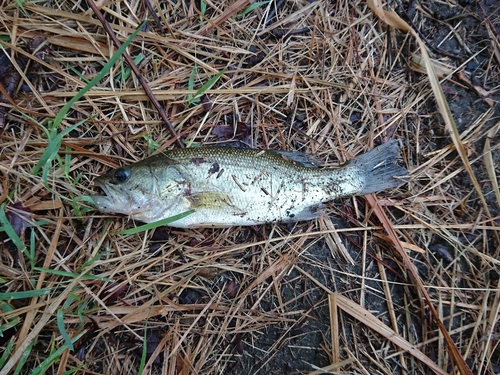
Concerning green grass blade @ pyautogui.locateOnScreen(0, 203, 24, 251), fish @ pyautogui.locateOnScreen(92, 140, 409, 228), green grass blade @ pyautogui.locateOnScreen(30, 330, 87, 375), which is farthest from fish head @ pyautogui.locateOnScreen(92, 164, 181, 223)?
green grass blade @ pyautogui.locateOnScreen(30, 330, 87, 375)

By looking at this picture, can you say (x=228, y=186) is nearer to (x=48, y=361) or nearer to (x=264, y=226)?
(x=264, y=226)

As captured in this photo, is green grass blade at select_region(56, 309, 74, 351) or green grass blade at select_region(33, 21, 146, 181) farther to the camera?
green grass blade at select_region(33, 21, 146, 181)

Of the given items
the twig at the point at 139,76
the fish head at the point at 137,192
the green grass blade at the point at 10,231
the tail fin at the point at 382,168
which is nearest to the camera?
the green grass blade at the point at 10,231

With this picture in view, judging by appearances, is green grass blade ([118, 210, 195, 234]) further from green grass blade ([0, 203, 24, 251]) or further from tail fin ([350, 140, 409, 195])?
tail fin ([350, 140, 409, 195])

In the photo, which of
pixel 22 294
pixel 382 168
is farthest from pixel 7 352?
pixel 382 168

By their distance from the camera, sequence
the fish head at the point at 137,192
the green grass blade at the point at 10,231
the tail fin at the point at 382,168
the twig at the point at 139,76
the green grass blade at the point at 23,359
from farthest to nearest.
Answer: the tail fin at the point at 382,168 < the twig at the point at 139,76 < the fish head at the point at 137,192 < the green grass blade at the point at 10,231 < the green grass blade at the point at 23,359

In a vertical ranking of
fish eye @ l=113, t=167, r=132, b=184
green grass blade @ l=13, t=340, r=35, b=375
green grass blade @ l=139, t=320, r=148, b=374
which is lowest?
green grass blade @ l=139, t=320, r=148, b=374

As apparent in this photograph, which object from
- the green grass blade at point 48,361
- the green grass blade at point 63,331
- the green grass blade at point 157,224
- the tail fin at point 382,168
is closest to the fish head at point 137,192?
the green grass blade at point 157,224

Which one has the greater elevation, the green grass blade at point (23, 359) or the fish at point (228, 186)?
the fish at point (228, 186)

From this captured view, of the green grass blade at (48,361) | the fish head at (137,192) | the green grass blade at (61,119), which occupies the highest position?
the green grass blade at (61,119)

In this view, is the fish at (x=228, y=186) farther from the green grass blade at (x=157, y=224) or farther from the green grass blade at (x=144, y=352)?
the green grass blade at (x=144, y=352)
